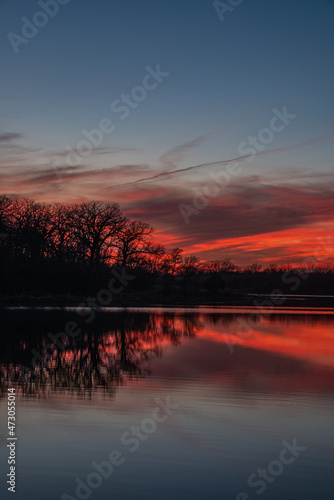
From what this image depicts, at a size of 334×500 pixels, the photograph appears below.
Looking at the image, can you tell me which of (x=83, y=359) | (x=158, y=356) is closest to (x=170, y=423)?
(x=83, y=359)

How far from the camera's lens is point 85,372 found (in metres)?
17.3

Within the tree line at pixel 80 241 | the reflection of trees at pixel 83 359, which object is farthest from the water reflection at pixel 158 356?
the tree line at pixel 80 241

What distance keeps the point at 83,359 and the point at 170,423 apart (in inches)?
354

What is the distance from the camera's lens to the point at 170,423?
11555 mm

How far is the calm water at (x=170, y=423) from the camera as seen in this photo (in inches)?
323

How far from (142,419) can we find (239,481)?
372 cm

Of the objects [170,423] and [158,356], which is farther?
[158,356]

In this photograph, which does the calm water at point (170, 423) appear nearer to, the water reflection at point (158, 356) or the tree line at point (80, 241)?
the water reflection at point (158, 356)

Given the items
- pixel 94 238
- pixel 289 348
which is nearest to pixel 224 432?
pixel 289 348

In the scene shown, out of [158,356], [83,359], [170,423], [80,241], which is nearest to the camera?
[170,423]

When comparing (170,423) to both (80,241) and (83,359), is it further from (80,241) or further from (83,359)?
(80,241)

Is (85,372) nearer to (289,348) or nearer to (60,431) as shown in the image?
(60,431)

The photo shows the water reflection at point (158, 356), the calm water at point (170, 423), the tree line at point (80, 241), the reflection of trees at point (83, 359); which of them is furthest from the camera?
the tree line at point (80, 241)

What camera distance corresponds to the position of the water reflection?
15.7 m
